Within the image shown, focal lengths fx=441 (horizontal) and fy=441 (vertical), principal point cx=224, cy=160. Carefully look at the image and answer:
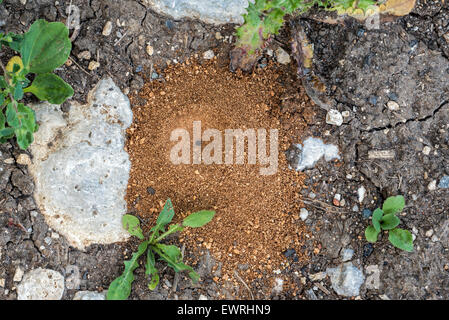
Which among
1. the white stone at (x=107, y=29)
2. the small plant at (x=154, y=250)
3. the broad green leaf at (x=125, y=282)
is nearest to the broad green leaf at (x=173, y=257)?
the small plant at (x=154, y=250)

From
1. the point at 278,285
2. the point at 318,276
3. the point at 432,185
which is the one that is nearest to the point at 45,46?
the point at 278,285

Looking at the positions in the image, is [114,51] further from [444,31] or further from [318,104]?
[444,31]

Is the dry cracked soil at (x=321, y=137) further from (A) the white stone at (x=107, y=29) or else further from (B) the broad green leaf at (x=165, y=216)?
(B) the broad green leaf at (x=165, y=216)

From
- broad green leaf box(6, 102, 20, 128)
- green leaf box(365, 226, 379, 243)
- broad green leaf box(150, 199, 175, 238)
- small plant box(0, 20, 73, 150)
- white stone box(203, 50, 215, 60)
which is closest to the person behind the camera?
broad green leaf box(6, 102, 20, 128)

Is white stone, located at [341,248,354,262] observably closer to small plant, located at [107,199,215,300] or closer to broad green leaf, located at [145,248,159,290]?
small plant, located at [107,199,215,300]

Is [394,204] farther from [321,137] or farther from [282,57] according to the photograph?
[282,57]

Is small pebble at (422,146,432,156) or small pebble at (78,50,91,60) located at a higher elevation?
small pebble at (78,50,91,60)

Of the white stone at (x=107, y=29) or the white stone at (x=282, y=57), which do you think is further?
the white stone at (x=282, y=57)

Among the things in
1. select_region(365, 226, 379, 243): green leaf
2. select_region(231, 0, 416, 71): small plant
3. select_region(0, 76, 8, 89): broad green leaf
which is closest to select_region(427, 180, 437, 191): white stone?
select_region(365, 226, 379, 243): green leaf
